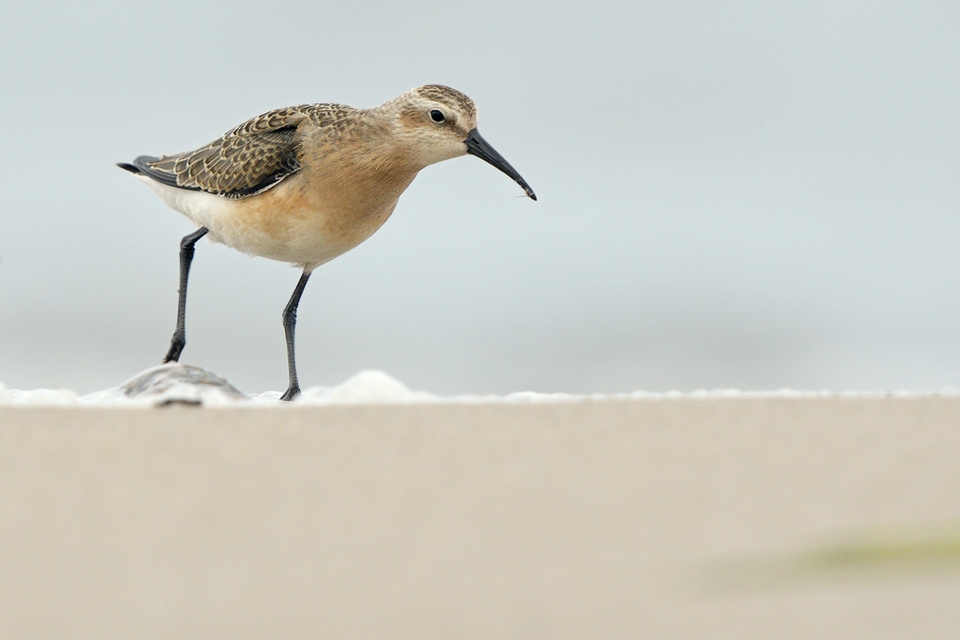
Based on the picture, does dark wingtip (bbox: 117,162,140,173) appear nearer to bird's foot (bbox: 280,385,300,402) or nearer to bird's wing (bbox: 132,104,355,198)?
bird's wing (bbox: 132,104,355,198)

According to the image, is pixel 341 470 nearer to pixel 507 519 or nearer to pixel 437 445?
pixel 437 445

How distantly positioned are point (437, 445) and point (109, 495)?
1241mm

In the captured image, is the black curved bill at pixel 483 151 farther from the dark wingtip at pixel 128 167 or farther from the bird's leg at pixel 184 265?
the dark wingtip at pixel 128 167

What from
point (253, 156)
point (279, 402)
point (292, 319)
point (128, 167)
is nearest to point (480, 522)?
point (279, 402)

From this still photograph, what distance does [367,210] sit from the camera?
24.7 ft

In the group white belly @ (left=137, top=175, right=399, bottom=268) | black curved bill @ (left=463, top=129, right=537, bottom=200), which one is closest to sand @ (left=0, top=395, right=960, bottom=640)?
white belly @ (left=137, top=175, right=399, bottom=268)

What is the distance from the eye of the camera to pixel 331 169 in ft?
24.5

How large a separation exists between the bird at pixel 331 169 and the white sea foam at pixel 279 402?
1.43 m

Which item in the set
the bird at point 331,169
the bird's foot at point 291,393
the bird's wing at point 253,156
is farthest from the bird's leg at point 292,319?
the bird's wing at point 253,156

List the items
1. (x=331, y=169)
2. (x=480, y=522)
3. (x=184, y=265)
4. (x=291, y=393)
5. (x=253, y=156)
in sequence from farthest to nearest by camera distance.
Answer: (x=184, y=265)
(x=291, y=393)
(x=253, y=156)
(x=331, y=169)
(x=480, y=522)

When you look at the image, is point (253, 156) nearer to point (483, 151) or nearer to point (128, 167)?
point (483, 151)

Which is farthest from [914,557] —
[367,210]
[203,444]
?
[367,210]

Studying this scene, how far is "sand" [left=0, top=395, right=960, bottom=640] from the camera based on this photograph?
282 centimetres

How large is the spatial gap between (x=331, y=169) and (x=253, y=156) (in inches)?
28.8
